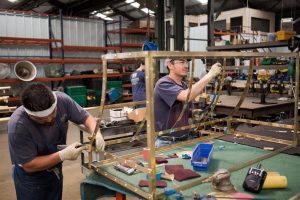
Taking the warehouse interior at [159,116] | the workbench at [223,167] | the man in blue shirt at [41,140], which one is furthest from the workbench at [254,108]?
the man in blue shirt at [41,140]

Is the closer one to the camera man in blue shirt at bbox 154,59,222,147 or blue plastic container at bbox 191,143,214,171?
blue plastic container at bbox 191,143,214,171

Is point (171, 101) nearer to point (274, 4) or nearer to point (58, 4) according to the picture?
point (274, 4)

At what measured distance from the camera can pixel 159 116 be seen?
225 cm

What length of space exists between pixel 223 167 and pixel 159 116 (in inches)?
29.2

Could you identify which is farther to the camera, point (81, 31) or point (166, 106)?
point (81, 31)

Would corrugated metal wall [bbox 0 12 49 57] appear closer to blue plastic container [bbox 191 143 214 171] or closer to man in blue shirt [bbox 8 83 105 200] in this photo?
man in blue shirt [bbox 8 83 105 200]

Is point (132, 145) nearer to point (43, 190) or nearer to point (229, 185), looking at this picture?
point (43, 190)

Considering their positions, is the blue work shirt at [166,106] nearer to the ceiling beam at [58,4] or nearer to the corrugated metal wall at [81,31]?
the corrugated metal wall at [81,31]

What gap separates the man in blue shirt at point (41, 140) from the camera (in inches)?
60.8

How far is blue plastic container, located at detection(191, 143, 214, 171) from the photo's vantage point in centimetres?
158

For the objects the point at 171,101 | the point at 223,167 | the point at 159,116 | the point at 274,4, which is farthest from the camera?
the point at 274,4

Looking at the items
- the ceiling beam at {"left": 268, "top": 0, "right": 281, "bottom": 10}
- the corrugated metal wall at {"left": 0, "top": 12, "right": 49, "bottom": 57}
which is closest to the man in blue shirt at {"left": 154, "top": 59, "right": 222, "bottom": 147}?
the corrugated metal wall at {"left": 0, "top": 12, "right": 49, "bottom": 57}

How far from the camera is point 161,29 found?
209 inches

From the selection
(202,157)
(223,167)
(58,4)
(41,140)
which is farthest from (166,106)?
(58,4)
